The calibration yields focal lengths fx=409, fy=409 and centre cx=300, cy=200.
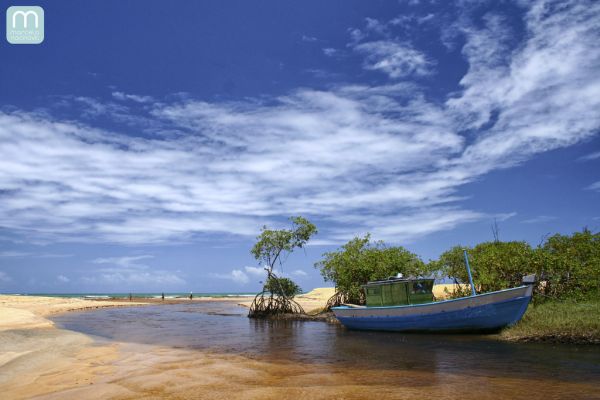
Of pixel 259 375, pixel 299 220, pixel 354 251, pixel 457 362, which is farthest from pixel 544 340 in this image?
pixel 299 220

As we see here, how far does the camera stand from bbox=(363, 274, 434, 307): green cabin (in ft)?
82.7

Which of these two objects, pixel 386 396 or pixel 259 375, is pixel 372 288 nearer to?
pixel 259 375

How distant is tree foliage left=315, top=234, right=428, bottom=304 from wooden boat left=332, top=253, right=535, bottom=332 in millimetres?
5851

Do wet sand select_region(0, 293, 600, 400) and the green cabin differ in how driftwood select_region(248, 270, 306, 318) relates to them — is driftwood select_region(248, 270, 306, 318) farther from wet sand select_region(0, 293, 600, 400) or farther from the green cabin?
wet sand select_region(0, 293, 600, 400)

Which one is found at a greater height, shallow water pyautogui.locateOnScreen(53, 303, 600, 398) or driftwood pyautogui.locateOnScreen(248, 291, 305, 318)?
shallow water pyautogui.locateOnScreen(53, 303, 600, 398)

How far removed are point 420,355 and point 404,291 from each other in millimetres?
8695

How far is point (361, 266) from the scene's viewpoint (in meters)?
33.1

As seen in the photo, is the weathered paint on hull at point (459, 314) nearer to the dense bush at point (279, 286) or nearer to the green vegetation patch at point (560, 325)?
the green vegetation patch at point (560, 325)

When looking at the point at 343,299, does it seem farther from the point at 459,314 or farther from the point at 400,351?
the point at 400,351

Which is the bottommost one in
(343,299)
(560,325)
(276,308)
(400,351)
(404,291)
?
(276,308)

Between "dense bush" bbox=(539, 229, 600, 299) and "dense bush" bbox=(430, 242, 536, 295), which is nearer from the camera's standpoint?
"dense bush" bbox=(539, 229, 600, 299)

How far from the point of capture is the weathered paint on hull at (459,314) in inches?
791

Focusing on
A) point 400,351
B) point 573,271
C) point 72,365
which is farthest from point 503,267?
point 72,365

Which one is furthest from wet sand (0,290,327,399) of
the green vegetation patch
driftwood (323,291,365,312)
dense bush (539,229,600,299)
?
dense bush (539,229,600,299)
